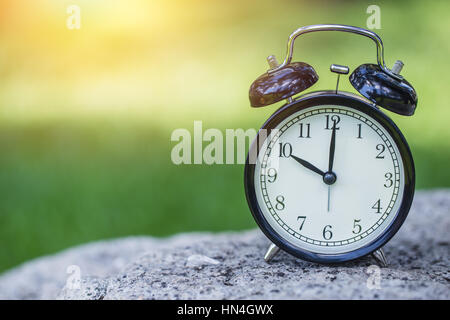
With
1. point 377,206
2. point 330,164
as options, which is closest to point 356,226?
point 377,206

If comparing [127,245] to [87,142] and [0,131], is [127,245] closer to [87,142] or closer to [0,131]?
[87,142]

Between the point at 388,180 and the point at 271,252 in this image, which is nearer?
the point at 388,180

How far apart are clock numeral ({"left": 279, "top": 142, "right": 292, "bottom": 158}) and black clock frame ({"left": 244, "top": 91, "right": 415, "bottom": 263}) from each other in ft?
0.24

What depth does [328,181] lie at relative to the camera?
6.25ft

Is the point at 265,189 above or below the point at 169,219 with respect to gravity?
above

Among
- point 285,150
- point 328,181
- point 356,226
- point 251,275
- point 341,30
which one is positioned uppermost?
point 341,30

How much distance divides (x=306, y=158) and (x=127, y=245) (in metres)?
1.53

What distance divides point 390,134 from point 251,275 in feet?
2.23

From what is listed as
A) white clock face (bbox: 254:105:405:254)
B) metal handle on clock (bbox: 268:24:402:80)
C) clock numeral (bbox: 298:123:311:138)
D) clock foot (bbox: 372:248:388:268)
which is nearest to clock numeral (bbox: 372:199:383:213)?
white clock face (bbox: 254:105:405:254)

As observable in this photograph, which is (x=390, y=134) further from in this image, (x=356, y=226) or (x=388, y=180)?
(x=356, y=226)

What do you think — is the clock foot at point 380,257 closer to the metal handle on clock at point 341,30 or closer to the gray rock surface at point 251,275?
the gray rock surface at point 251,275

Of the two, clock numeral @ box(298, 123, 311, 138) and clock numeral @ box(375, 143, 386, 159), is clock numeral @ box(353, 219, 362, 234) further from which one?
clock numeral @ box(298, 123, 311, 138)

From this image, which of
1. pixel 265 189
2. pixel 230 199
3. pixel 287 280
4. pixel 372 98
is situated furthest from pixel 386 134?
pixel 230 199
